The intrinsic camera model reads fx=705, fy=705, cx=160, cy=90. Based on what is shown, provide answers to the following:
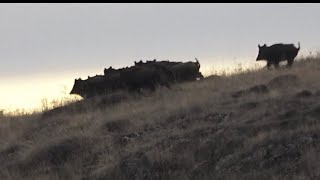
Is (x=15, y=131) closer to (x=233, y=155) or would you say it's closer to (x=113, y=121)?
(x=113, y=121)

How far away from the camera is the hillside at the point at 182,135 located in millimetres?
12820

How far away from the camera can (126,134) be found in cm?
1686

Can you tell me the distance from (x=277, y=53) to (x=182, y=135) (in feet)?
37.9

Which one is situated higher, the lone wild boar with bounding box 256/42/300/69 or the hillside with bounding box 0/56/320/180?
the lone wild boar with bounding box 256/42/300/69

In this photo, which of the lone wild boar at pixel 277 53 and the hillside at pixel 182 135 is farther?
the lone wild boar at pixel 277 53

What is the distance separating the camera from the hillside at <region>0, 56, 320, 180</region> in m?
12.8

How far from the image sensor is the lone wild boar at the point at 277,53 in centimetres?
2548

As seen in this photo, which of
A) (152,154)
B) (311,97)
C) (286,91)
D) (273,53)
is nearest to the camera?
(152,154)

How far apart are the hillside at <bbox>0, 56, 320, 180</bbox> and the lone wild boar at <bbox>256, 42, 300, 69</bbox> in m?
2.84

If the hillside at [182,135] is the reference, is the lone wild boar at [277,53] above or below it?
above

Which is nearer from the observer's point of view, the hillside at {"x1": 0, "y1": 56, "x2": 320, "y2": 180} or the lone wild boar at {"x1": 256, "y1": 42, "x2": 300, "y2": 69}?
the hillside at {"x1": 0, "y1": 56, "x2": 320, "y2": 180}

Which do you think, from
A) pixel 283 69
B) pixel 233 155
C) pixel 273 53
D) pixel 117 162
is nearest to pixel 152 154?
pixel 117 162

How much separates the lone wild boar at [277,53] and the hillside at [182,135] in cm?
284

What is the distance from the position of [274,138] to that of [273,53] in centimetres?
1324
